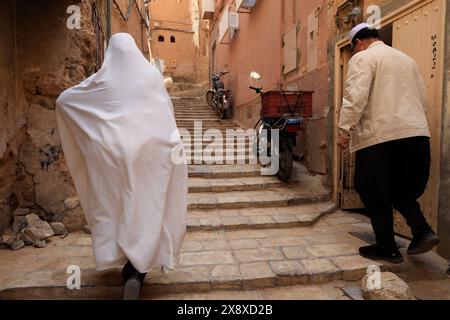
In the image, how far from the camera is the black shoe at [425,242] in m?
2.48

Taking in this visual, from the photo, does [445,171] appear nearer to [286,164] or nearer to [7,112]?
[286,164]

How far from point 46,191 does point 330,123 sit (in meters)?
3.65

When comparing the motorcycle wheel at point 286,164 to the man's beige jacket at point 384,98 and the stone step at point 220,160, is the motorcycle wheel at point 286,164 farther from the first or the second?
the man's beige jacket at point 384,98

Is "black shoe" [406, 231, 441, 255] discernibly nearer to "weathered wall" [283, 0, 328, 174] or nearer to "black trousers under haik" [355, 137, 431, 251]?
"black trousers under haik" [355, 137, 431, 251]

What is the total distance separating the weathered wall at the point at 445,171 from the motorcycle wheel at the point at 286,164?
2.33m

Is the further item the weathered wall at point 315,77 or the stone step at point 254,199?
the weathered wall at point 315,77

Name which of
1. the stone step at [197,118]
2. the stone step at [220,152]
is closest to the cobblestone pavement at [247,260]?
the stone step at [220,152]

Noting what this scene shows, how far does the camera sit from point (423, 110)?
271 centimetres

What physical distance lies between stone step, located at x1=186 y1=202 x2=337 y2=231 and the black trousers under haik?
4.03 ft

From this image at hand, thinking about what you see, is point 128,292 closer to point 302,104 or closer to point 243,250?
point 243,250

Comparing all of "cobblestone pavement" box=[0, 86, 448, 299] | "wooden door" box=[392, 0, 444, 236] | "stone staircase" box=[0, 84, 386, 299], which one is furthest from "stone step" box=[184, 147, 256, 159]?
"wooden door" box=[392, 0, 444, 236]

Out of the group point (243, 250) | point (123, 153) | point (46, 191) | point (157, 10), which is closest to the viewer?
point (123, 153)

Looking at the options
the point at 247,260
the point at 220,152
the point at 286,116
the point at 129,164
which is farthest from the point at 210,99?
the point at 129,164
